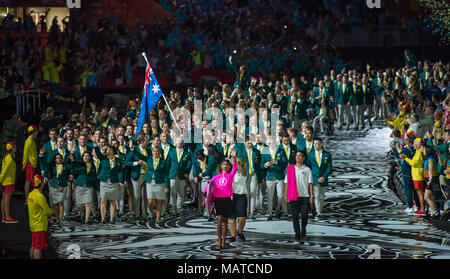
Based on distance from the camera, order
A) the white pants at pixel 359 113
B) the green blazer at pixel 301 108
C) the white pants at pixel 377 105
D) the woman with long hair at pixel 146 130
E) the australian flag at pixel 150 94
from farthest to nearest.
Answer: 1. the white pants at pixel 377 105
2. the white pants at pixel 359 113
3. the green blazer at pixel 301 108
4. the australian flag at pixel 150 94
5. the woman with long hair at pixel 146 130

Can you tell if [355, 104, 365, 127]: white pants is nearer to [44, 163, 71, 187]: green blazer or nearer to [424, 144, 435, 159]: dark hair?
[424, 144, 435, 159]: dark hair

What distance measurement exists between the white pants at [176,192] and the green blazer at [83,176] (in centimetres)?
157

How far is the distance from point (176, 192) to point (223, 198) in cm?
339

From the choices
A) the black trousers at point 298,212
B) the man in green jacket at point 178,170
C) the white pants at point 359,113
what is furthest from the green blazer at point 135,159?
the white pants at point 359,113

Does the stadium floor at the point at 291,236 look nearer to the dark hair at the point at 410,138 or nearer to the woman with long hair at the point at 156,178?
the woman with long hair at the point at 156,178

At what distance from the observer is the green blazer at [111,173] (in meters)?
17.5

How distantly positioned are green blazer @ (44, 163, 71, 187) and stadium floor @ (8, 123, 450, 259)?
2.75ft

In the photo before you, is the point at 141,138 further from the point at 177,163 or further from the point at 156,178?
the point at 156,178

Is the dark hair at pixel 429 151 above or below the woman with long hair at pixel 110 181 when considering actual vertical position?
above

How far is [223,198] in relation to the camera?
1483cm

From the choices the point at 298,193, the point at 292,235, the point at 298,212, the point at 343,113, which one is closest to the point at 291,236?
the point at 292,235

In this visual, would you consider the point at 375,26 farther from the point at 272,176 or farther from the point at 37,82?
the point at 272,176

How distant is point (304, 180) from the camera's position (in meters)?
15.5

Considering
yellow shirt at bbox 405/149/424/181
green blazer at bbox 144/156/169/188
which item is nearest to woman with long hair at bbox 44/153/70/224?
green blazer at bbox 144/156/169/188
